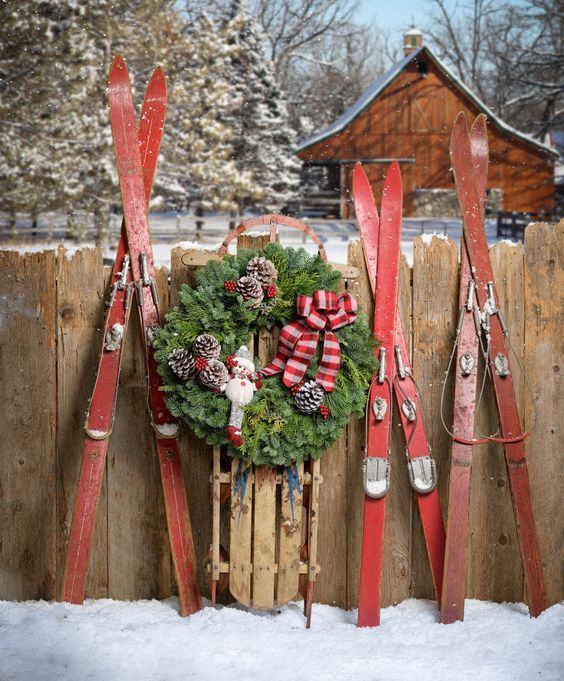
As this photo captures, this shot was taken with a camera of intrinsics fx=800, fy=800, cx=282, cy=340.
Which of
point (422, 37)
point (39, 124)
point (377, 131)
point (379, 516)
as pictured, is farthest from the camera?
point (422, 37)

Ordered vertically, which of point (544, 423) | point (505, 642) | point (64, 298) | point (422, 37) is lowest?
point (505, 642)

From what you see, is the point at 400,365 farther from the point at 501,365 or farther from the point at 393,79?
the point at 393,79

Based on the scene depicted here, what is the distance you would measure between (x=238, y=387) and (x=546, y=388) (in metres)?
1.33

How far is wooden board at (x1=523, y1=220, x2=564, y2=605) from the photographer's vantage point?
3.28m

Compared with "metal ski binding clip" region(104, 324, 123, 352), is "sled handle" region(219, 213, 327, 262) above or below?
above

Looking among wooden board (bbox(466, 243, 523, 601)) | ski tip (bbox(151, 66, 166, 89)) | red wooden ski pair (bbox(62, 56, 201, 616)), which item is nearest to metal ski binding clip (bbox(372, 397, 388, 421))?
wooden board (bbox(466, 243, 523, 601))

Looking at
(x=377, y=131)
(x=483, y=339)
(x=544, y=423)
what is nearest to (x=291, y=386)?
(x=483, y=339)

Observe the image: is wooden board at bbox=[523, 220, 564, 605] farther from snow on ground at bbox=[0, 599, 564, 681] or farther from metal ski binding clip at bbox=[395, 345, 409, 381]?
metal ski binding clip at bbox=[395, 345, 409, 381]

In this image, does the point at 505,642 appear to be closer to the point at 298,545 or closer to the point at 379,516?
the point at 379,516

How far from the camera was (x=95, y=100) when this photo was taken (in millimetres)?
16219

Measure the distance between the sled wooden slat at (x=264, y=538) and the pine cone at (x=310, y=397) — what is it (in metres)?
0.30

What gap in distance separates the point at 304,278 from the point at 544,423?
120 centimetres

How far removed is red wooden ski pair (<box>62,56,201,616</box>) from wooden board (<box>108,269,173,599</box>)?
0.13m

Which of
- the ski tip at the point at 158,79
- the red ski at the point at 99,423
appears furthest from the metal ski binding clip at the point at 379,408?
the ski tip at the point at 158,79
